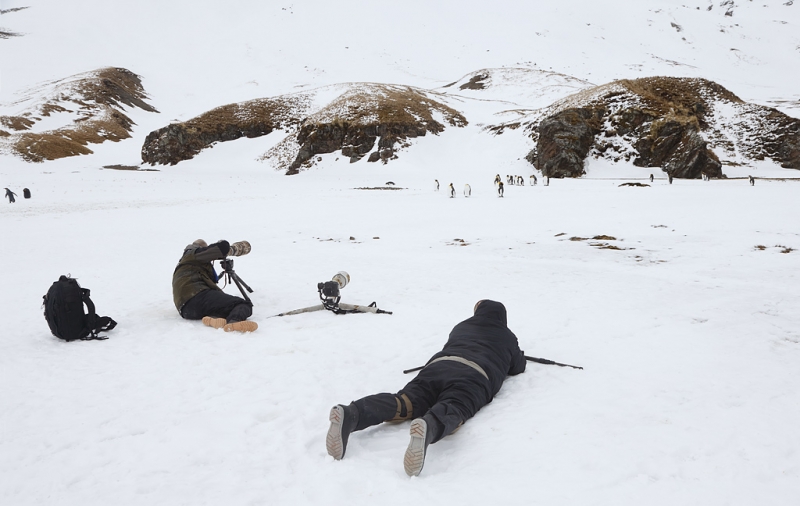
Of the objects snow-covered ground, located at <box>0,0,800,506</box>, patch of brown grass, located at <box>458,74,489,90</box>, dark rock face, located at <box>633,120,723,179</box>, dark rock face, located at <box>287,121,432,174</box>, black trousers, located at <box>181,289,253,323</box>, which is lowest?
snow-covered ground, located at <box>0,0,800,506</box>

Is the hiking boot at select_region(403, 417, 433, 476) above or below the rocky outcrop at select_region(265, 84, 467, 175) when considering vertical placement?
below

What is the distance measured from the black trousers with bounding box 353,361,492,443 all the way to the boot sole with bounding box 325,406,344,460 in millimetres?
177

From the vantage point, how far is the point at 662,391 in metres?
3.81

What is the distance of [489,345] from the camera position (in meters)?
4.01

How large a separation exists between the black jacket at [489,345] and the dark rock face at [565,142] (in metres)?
35.9

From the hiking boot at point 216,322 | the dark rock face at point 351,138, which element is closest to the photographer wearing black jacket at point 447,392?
the hiking boot at point 216,322

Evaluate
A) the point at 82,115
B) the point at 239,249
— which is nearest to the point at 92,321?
the point at 239,249

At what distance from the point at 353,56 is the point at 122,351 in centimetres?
10340

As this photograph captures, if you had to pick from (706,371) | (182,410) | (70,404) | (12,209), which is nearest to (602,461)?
(706,371)

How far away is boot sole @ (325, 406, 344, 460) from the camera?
2.94 meters

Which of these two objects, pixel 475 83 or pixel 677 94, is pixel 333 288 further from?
pixel 475 83

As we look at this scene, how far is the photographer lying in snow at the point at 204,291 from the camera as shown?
584 centimetres

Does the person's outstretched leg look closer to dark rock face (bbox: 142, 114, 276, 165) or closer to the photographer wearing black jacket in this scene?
the photographer wearing black jacket

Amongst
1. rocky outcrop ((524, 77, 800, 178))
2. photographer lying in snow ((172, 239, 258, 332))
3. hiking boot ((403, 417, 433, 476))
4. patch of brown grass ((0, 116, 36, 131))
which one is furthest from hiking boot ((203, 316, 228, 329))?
patch of brown grass ((0, 116, 36, 131))
